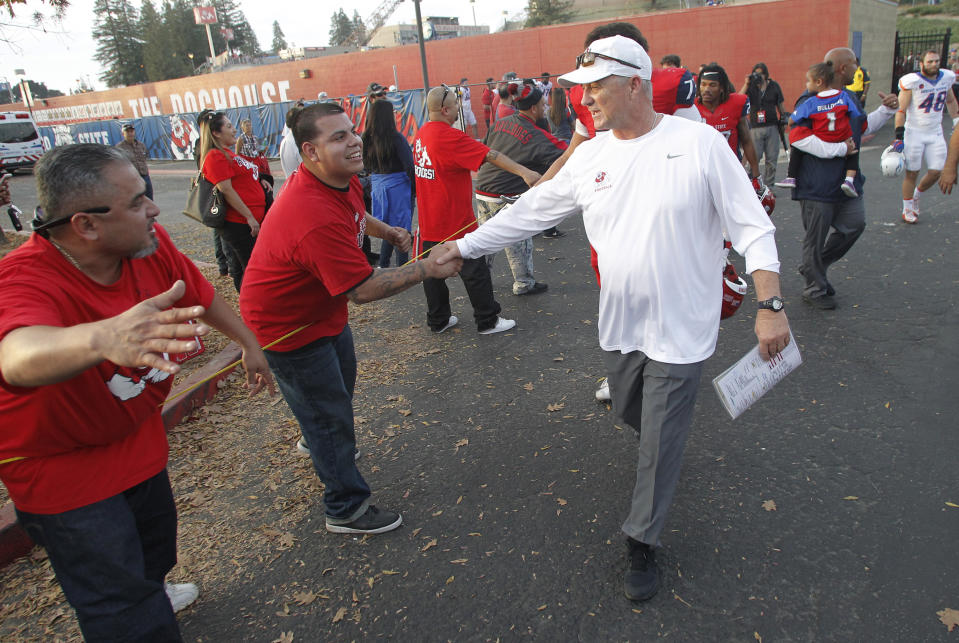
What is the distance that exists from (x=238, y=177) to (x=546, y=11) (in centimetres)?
5740

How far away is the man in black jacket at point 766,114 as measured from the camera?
10305 mm

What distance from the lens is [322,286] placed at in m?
2.94

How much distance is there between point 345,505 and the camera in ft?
10.4

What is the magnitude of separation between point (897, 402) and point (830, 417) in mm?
515

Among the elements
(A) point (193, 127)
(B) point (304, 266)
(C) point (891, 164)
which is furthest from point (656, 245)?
(A) point (193, 127)

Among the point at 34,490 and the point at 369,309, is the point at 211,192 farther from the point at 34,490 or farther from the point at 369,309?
the point at 34,490

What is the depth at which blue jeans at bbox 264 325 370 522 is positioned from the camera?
3014 millimetres

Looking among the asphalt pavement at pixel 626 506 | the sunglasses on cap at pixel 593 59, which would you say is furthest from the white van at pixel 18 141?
the sunglasses on cap at pixel 593 59

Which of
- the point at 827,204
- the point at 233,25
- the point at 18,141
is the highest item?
the point at 233,25

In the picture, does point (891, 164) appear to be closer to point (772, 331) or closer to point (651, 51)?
point (772, 331)

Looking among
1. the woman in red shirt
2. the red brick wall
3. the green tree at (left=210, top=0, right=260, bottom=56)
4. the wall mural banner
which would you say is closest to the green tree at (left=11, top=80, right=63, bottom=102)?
the green tree at (left=210, top=0, right=260, bottom=56)

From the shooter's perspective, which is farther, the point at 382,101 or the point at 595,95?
the point at 382,101

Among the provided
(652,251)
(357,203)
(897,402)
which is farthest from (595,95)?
(897,402)

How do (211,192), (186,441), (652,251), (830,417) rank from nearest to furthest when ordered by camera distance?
(652,251) → (830,417) → (186,441) → (211,192)
